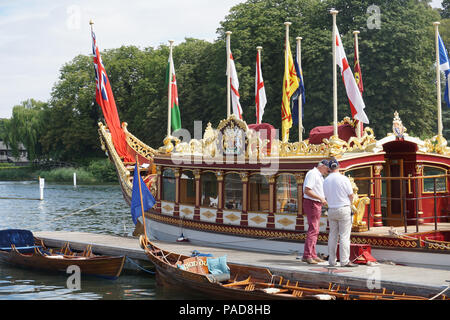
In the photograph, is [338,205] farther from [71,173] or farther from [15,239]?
[71,173]

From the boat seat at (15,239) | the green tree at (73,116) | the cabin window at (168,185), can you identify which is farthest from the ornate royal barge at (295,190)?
the green tree at (73,116)

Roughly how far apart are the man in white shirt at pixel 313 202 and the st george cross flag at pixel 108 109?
15.8 meters

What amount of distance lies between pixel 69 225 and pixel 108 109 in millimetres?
6708

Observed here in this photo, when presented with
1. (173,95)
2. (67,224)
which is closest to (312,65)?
(67,224)

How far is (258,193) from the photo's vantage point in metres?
18.8

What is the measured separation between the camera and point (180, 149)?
2153 centimetres

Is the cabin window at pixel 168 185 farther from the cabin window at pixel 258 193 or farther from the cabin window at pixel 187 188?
the cabin window at pixel 258 193

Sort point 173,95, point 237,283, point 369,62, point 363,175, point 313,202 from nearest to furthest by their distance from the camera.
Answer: point 237,283, point 313,202, point 363,175, point 173,95, point 369,62

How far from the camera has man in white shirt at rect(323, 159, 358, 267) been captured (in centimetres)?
1425

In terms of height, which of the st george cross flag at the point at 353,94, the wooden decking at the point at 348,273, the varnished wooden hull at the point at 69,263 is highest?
the st george cross flag at the point at 353,94

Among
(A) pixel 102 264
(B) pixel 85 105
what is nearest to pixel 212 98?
(B) pixel 85 105

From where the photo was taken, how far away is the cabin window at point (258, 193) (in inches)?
731
